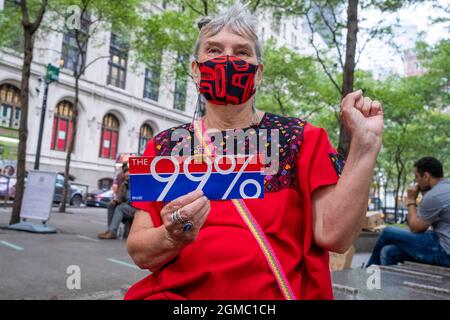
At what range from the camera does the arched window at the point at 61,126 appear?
29.6 metres

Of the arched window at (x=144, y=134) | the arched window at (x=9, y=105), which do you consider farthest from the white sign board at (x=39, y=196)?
the arched window at (x=144, y=134)

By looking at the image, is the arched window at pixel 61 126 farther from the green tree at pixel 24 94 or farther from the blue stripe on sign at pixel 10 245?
the blue stripe on sign at pixel 10 245

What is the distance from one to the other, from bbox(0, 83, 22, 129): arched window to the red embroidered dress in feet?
92.5

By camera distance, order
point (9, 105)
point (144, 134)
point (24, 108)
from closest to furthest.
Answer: point (24, 108)
point (9, 105)
point (144, 134)

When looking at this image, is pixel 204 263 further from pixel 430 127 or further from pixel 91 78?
pixel 91 78

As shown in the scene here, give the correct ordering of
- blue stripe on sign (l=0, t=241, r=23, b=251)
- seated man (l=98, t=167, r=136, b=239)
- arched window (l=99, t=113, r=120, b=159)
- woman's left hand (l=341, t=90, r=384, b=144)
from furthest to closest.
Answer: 1. arched window (l=99, t=113, r=120, b=159)
2. seated man (l=98, t=167, r=136, b=239)
3. blue stripe on sign (l=0, t=241, r=23, b=251)
4. woman's left hand (l=341, t=90, r=384, b=144)

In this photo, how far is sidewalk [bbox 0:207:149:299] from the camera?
436 cm

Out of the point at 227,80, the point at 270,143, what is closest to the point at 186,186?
the point at 270,143

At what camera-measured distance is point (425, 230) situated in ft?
15.3

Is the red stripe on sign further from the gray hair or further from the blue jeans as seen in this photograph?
the blue jeans

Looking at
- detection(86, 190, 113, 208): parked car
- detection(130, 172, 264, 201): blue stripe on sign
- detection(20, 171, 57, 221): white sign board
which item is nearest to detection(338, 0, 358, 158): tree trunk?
detection(20, 171, 57, 221): white sign board

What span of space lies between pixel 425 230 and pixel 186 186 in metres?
4.07

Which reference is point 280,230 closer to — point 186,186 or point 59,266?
point 186,186

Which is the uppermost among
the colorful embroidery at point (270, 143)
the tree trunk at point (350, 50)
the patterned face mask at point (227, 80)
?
the tree trunk at point (350, 50)
